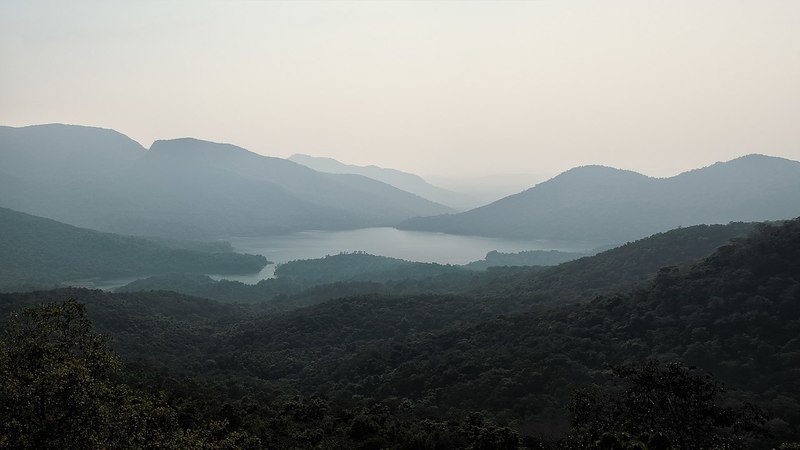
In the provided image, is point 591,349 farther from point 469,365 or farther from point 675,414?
point 675,414

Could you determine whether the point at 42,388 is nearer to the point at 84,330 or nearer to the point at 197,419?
the point at 84,330

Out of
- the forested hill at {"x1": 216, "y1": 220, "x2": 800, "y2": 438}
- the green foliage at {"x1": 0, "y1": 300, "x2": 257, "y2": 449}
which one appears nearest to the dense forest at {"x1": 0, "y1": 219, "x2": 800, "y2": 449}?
the green foliage at {"x1": 0, "y1": 300, "x2": 257, "y2": 449}

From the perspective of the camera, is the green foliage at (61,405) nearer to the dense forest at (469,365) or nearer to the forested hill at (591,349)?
the dense forest at (469,365)

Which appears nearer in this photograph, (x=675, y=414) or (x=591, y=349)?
(x=675, y=414)

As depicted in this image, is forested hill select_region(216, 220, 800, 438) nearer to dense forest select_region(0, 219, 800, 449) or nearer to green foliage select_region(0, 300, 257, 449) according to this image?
dense forest select_region(0, 219, 800, 449)

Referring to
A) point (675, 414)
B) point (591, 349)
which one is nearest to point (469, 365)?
point (591, 349)

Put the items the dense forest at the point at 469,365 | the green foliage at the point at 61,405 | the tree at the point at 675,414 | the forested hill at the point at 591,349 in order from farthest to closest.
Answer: the forested hill at the point at 591,349, the tree at the point at 675,414, the dense forest at the point at 469,365, the green foliage at the point at 61,405

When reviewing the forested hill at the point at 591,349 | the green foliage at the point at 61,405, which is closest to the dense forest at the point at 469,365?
the green foliage at the point at 61,405

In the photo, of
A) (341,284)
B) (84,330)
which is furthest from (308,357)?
(341,284)
